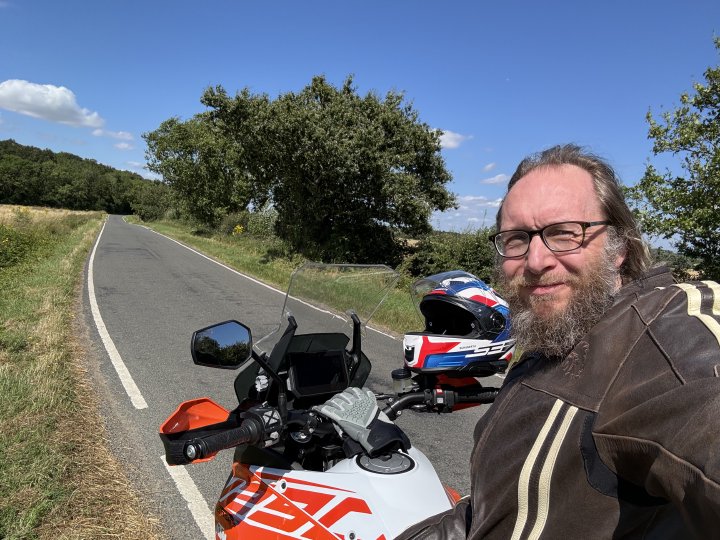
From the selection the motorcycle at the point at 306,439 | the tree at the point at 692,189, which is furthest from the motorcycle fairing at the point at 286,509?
the tree at the point at 692,189

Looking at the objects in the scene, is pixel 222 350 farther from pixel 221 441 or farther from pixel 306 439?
pixel 306 439

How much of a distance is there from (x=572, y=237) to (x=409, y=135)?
19.9 metres

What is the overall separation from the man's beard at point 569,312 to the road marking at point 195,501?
2.60 m

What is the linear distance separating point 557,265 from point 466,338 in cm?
104

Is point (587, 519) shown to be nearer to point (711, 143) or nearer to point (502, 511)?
point (502, 511)

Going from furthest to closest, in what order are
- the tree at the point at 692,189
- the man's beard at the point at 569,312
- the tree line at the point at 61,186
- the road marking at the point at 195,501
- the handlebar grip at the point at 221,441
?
the tree line at the point at 61,186 → the tree at the point at 692,189 → the road marking at the point at 195,501 → the handlebar grip at the point at 221,441 → the man's beard at the point at 569,312

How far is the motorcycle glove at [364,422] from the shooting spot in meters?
1.62

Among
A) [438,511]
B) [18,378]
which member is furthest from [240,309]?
[438,511]

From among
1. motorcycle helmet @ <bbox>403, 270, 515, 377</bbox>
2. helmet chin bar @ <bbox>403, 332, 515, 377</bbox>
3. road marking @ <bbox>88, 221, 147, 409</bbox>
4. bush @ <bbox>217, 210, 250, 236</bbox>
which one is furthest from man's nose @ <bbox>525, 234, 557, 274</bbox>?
bush @ <bbox>217, 210, 250, 236</bbox>

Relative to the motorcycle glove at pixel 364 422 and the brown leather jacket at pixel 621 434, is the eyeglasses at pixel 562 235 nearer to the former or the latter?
the brown leather jacket at pixel 621 434

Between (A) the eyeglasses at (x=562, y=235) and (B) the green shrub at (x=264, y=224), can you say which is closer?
(A) the eyeglasses at (x=562, y=235)

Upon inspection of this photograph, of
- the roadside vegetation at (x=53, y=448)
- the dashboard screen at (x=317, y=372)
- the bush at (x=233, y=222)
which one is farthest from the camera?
the bush at (x=233, y=222)

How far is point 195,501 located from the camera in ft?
10.9

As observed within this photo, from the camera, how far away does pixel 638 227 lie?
4.67 ft
